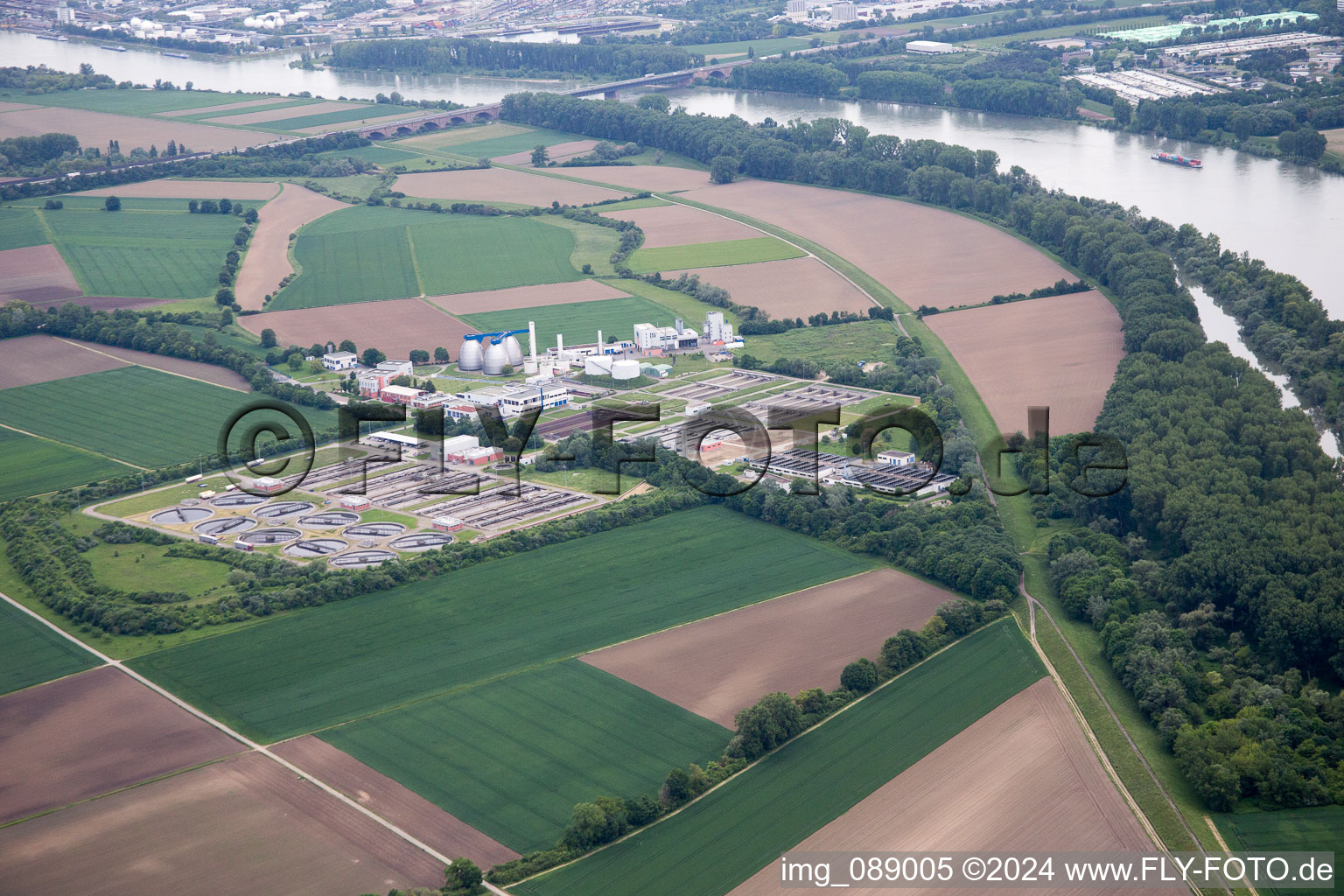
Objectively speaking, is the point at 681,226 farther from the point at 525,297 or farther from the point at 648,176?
the point at 525,297

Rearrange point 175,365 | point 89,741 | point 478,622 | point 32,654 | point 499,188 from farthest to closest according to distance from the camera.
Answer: point 499,188 → point 175,365 → point 478,622 → point 32,654 → point 89,741

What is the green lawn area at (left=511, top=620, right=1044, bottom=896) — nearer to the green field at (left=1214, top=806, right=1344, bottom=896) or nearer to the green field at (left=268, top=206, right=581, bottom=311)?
the green field at (left=1214, top=806, right=1344, bottom=896)

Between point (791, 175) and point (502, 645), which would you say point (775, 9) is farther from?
point (502, 645)

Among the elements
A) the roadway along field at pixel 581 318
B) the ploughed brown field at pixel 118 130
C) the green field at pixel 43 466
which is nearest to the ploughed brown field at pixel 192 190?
the ploughed brown field at pixel 118 130

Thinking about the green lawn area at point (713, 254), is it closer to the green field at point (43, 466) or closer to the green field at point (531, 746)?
the green field at point (43, 466)

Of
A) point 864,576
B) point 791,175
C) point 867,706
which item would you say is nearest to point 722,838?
point 867,706

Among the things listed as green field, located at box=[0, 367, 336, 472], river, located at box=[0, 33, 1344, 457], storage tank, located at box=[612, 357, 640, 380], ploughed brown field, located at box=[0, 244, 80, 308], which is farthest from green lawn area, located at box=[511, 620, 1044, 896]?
ploughed brown field, located at box=[0, 244, 80, 308]

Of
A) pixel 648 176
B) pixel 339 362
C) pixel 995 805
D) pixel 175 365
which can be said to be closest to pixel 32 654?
pixel 995 805
